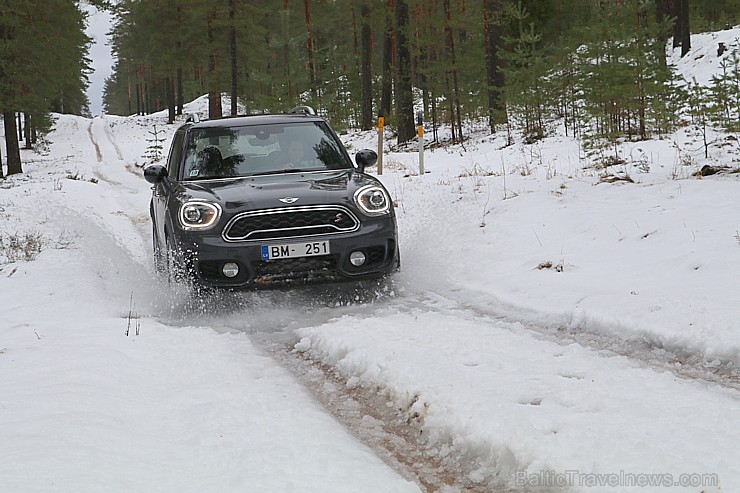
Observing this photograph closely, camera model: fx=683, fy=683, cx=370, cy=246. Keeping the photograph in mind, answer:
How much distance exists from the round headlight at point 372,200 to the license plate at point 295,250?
19.9 inches

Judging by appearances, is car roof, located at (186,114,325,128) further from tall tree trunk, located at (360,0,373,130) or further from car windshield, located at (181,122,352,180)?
tall tree trunk, located at (360,0,373,130)

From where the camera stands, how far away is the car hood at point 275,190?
18.5 feet

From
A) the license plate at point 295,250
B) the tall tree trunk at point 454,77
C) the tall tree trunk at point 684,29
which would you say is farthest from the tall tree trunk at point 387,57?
the license plate at point 295,250

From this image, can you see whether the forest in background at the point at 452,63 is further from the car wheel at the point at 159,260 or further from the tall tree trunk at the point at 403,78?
the car wheel at the point at 159,260

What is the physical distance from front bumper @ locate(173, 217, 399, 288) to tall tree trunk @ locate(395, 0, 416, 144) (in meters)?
17.5

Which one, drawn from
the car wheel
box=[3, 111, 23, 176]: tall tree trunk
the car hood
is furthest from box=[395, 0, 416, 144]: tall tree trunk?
the car hood

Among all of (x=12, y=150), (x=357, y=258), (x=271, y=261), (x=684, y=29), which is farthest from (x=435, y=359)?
(x=684, y=29)

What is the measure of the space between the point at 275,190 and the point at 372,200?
836 mm

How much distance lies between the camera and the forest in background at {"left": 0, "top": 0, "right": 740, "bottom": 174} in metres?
13.0

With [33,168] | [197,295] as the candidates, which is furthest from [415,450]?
[33,168]

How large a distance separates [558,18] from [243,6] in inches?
735

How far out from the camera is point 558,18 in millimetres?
26594

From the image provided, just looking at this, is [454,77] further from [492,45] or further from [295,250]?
[295,250]

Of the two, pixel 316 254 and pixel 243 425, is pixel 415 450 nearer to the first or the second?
pixel 243 425
